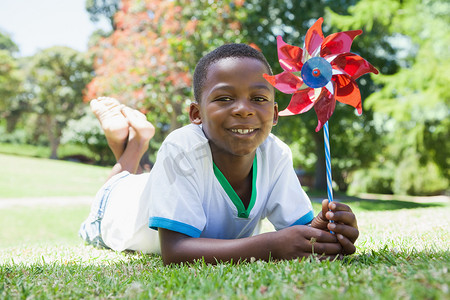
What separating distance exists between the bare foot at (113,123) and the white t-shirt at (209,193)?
4.45 feet

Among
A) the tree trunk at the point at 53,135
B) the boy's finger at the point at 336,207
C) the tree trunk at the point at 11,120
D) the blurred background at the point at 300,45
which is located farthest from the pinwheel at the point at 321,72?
the tree trunk at the point at 11,120

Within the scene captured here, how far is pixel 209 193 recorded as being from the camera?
2383 mm

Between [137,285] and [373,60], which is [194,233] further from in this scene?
[373,60]

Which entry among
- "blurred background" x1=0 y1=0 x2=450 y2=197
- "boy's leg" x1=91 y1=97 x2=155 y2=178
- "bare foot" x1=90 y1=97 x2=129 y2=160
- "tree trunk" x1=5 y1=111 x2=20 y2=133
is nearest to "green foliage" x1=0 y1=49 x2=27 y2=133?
"tree trunk" x1=5 y1=111 x2=20 y2=133

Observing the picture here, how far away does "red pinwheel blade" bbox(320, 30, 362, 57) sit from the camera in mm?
2105

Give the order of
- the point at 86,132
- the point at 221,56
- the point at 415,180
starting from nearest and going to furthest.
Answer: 1. the point at 221,56
2. the point at 415,180
3. the point at 86,132

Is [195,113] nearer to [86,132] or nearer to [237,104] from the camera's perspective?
[237,104]

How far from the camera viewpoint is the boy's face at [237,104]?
7.30ft

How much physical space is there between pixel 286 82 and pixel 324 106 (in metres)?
0.26

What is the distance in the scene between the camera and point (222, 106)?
2.24 m

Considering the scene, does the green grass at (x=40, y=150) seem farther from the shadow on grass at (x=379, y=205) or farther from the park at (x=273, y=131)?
the shadow on grass at (x=379, y=205)

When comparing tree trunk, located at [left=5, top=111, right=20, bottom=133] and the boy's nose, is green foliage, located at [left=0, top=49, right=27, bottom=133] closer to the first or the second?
tree trunk, located at [left=5, top=111, right=20, bottom=133]

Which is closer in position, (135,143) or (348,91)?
(348,91)

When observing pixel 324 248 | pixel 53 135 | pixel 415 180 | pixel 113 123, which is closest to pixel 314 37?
pixel 324 248
